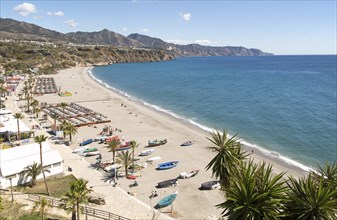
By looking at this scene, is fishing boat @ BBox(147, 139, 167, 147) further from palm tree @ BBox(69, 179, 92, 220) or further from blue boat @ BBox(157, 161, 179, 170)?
palm tree @ BBox(69, 179, 92, 220)

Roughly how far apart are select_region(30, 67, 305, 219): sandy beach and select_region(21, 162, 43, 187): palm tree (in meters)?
9.80

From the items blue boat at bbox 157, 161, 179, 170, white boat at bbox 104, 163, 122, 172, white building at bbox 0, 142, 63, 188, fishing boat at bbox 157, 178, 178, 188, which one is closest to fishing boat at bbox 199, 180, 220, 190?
fishing boat at bbox 157, 178, 178, 188

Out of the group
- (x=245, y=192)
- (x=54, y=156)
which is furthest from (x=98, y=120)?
(x=245, y=192)

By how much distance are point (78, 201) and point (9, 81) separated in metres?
112

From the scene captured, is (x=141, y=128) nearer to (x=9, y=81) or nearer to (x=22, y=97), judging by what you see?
(x=22, y=97)

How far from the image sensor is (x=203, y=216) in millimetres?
28969

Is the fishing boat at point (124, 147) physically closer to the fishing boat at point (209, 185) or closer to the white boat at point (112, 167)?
the white boat at point (112, 167)

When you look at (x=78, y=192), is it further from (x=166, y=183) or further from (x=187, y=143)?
(x=187, y=143)

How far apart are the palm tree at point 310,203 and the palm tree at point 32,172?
1096 inches

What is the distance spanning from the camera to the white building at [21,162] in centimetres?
3094

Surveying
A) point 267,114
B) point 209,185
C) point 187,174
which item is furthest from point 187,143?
point 267,114

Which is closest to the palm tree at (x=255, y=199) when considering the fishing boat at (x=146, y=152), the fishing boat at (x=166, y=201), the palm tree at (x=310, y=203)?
the palm tree at (x=310, y=203)

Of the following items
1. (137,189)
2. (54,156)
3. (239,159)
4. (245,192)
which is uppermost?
(245,192)

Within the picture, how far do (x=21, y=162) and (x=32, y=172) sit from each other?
2052mm
